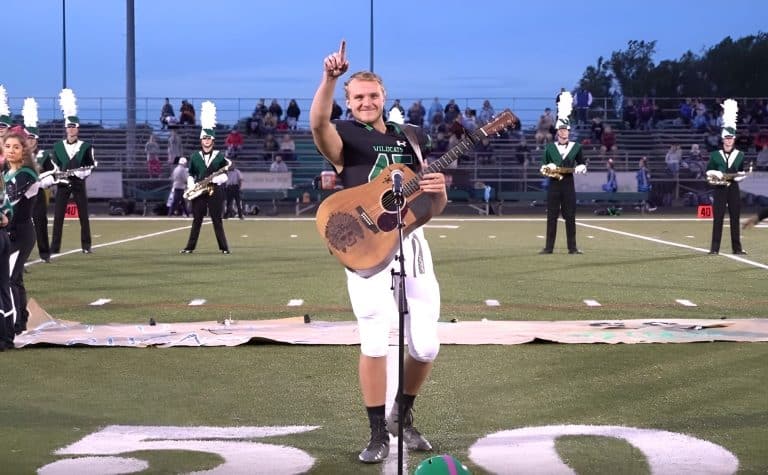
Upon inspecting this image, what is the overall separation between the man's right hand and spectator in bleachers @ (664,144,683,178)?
118 feet

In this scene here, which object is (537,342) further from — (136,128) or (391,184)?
(136,128)

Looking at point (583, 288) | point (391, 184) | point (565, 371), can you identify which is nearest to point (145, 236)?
point (583, 288)

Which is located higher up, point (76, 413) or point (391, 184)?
point (391, 184)

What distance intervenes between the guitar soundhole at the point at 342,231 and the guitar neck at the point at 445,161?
0.89 feet

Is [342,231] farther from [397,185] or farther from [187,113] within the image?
[187,113]

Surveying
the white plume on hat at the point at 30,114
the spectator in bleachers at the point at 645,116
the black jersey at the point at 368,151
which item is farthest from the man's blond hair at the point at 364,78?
the spectator in bleachers at the point at 645,116

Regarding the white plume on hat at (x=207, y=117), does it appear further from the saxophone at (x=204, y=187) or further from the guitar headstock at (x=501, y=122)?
the guitar headstock at (x=501, y=122)

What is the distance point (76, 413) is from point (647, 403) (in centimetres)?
305

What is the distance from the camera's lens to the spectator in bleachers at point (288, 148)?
42312 mm

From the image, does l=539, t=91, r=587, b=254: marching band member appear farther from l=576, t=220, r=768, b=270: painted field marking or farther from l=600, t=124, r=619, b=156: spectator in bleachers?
l=600, t=124, r=619, b=156: spectator in bleachers

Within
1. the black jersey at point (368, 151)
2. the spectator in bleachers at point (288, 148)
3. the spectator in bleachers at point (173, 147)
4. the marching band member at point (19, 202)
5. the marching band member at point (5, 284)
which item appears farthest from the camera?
the spectator in bleachers at point (288, 148)

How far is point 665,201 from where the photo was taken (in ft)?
133

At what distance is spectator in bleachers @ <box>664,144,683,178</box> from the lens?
40.1 metres

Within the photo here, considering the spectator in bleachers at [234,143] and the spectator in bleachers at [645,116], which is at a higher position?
the spectator in bleachers at [645,116]
